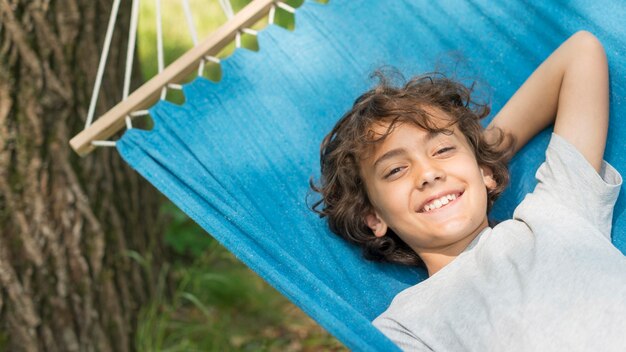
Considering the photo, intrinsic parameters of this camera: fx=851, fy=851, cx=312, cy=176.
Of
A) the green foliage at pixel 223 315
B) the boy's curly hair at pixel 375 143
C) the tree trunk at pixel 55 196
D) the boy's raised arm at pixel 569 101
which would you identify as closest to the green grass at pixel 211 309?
the green foliage at pixel 223 315

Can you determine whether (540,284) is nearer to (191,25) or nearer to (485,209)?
(485,209)

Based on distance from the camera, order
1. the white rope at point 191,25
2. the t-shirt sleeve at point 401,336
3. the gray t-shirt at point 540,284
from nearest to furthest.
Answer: the gray t-shirt at point 540,284 < the t-shirt sleeve at point 401,336 < the white rope at point 191,25

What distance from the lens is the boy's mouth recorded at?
172 cm

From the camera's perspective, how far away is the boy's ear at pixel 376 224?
1863mm

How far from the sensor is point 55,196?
2.36 m

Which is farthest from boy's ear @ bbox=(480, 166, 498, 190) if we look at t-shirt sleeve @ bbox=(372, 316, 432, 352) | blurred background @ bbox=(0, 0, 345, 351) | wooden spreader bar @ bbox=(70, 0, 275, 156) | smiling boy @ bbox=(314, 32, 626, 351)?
blurred background @ bbox=(0, 0, 345, 351)

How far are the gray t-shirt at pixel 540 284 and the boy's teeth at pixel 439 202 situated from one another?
0.11 metres

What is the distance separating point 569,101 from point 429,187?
15.0 inches

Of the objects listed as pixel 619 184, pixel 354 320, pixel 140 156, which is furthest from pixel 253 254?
pixel 619 184

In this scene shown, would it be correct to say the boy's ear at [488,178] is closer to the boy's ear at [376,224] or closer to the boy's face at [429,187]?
the boy's face at [429,187]

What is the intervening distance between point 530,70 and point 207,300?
4.85 ft

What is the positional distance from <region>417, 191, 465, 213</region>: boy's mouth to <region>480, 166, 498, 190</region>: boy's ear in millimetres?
167

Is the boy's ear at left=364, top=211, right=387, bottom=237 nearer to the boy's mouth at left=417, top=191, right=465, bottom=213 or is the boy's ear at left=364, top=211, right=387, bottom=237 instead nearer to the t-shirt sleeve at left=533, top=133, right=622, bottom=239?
the boy's mouth at left=417, top=191, right=465, bottom=213

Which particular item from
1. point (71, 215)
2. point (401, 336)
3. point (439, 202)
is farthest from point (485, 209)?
point (71, 215)
